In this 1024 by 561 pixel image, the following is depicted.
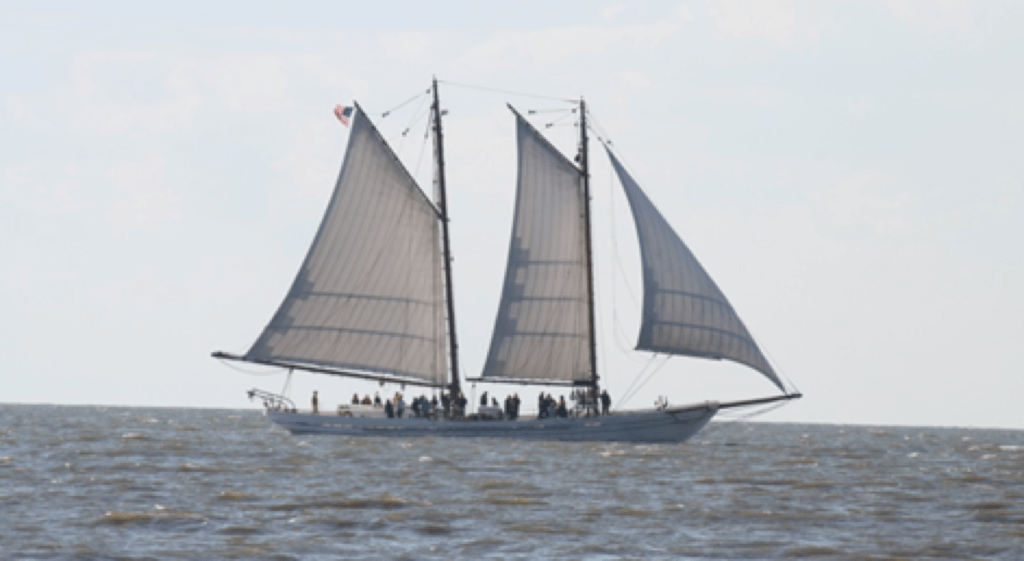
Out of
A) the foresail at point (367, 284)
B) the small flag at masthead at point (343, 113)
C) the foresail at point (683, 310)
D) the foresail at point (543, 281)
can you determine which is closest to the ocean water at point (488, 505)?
the foresail at point (683, 310)

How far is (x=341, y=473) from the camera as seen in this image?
160 feet

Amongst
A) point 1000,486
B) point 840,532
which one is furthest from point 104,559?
point 1000,486

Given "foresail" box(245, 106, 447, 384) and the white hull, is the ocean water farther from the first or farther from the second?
"foresail" box(245, 106, 447, 384)

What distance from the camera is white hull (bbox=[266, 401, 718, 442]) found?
68.5m

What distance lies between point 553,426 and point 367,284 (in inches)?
409

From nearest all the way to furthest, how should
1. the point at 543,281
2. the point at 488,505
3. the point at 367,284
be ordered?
the point at 488,505
the point at 543,281
the point at 367,284

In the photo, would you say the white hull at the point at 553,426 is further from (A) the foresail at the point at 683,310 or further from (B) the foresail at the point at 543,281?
(A) the foresail at the point at 683,310

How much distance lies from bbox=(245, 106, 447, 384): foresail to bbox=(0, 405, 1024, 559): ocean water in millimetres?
6945

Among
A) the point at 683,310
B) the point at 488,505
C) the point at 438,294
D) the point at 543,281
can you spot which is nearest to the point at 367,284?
the point at 438,294

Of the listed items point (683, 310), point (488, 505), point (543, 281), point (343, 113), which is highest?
point (343, 113)

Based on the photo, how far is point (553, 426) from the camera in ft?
225

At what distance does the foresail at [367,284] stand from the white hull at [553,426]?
2591mm

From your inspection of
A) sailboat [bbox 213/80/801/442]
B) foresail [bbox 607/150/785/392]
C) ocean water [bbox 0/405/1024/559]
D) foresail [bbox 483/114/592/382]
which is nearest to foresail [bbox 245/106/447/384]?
sailboat [bbox 213/80/801/442]

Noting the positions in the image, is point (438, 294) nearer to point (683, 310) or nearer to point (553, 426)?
point (553, 426)
